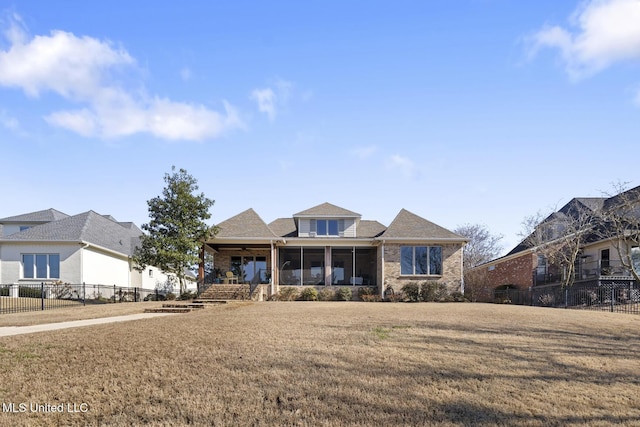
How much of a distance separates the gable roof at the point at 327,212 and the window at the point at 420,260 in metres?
3.58

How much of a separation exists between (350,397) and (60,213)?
35.3 m

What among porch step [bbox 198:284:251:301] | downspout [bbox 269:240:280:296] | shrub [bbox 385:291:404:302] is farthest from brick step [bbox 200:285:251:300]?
shrub [bbox 385:291:404:302]

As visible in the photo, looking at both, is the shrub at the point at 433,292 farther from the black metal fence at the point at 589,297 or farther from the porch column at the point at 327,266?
the porch column at the point at 327,266

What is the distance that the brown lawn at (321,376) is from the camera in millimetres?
5594

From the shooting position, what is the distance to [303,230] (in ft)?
89.9

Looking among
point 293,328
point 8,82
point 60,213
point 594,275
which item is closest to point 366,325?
point 293,328

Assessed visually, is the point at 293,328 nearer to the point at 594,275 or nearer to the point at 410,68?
the point at 410,68

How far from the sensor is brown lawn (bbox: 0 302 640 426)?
5.59 meters

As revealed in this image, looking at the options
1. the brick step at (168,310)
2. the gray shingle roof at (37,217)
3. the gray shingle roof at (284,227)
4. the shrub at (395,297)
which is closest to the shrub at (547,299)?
the shrub at (395,297)

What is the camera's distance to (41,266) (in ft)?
87.6

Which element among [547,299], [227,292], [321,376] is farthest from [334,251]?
[321,376]

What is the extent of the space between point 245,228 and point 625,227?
67.2 ft

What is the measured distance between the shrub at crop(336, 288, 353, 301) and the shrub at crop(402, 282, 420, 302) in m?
2.84

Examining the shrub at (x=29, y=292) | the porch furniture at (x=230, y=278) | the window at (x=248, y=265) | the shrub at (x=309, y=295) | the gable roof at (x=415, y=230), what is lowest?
the shrub at (x=309, y=295)
